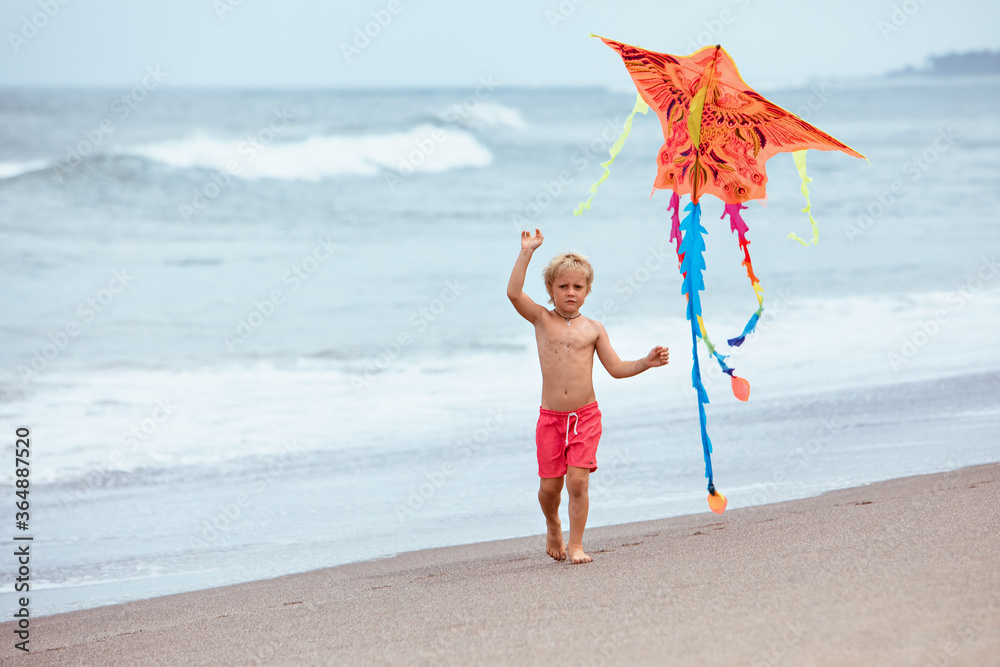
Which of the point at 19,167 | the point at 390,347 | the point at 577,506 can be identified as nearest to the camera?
the point at 577,506

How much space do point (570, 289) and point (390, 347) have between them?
19.3 feet

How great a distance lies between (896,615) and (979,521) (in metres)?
1.11

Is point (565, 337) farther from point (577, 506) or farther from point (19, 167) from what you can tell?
point (19, 167)

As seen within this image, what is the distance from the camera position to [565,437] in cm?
389

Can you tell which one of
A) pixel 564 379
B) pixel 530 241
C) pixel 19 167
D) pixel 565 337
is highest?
pixel 19 167

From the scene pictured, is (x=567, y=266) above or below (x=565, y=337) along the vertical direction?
above

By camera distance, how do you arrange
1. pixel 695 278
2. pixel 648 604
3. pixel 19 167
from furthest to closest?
pixel 19 167, pixel 695 278, pixel 648 604

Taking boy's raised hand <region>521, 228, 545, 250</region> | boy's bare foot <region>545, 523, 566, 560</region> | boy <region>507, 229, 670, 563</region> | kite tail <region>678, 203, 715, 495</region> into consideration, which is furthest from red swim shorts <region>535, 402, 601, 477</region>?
boy's raised hand <region>521, 228, 545, 250</region>

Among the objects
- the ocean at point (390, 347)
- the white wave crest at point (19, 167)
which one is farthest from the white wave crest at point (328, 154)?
the white wave crest at point (19, 167)

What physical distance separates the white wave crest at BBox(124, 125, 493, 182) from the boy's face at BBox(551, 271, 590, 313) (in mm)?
18856

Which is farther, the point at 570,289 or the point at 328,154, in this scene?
the point at 328,154

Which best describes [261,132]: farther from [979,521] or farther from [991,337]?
[979,521]

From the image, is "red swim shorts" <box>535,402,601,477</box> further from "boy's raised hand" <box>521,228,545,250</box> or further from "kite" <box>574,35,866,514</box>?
"boy's raised hand" <box>521,228,545,250</box>

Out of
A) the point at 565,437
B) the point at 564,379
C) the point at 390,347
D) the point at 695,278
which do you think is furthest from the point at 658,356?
the point at 390,347
